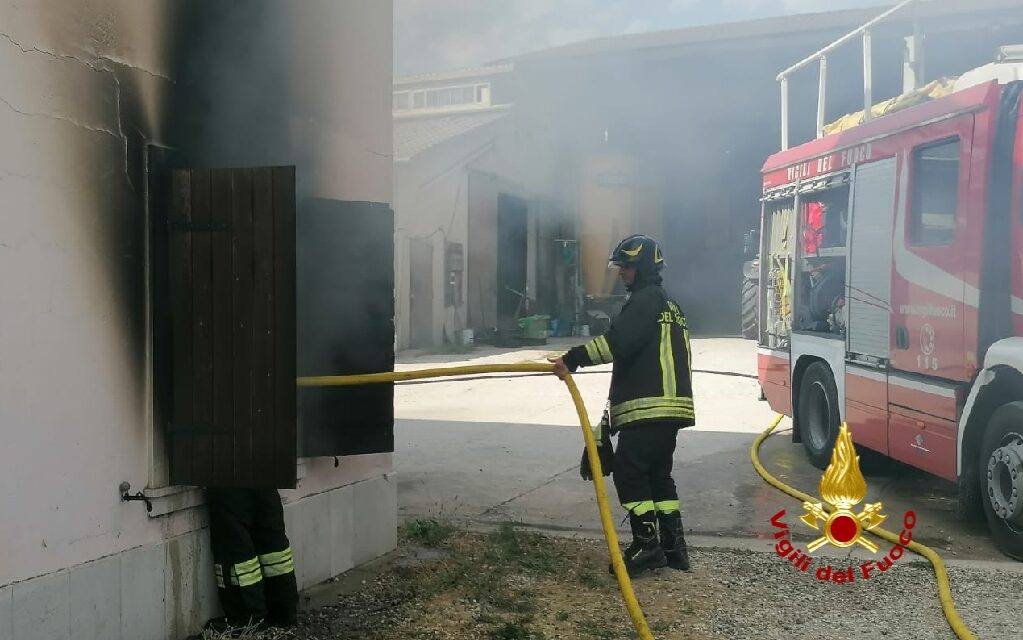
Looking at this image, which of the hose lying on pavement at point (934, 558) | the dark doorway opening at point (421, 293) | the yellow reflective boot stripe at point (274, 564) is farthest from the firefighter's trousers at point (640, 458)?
the dark doorway opening at point (421, 293)

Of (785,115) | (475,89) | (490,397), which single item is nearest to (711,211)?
(475,89)

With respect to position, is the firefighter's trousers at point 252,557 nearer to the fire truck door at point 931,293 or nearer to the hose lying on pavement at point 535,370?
the hose lying on pavement at point 535,370

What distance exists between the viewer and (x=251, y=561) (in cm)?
369

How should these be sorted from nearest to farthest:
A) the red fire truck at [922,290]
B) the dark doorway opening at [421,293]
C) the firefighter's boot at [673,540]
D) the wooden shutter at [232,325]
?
the wooden shutter at [232,325] < the firefighter's boot at [673,540] < the red fire truck at [922,290] < the dark doorway opening at [421,293]

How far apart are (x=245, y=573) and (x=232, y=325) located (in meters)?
1.04

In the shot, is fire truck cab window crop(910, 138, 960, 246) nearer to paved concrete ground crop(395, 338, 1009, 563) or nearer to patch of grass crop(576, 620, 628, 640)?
paved concrete ground crop(395, 338, 1009, 563)

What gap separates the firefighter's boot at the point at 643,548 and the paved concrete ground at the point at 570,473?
0.70 meters

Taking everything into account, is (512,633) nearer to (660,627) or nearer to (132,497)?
(660,627)

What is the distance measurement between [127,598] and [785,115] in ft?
23.3

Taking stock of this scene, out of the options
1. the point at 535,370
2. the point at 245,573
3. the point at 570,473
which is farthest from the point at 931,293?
the point at 245,573

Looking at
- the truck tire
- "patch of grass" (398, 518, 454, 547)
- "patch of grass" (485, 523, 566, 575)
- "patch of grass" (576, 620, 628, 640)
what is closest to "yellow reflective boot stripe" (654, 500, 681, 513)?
"patch of grass" (485, 523, 566, 575)

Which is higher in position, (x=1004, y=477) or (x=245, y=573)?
(x=1004, y=477)

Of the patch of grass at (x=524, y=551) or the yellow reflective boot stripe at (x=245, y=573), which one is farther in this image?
the patch of grass at (x=524, y=551)

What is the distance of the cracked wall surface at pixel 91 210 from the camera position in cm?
287
